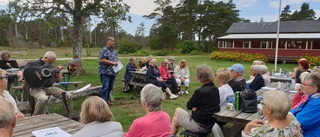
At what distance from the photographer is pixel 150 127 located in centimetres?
239

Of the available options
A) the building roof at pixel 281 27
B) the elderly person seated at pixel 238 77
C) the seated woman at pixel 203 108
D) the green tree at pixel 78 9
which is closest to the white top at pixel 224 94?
the seated woman at pixel 203 108

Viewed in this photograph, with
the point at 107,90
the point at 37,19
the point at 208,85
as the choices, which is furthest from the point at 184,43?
the point at 208,85

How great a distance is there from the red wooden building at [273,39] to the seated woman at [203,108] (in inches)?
850

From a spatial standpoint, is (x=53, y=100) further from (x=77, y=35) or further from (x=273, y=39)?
(x=273, y=39)

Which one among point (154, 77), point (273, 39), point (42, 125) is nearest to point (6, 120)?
point (42, 125)

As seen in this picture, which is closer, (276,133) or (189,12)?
(276,133)

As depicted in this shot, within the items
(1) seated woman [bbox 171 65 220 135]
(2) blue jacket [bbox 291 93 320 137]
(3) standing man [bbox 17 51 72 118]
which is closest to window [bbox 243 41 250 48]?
(3) standing man [bbox 17 51 72 118]

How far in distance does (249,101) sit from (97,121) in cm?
198

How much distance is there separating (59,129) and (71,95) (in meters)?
2.51

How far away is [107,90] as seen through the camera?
19.9ft

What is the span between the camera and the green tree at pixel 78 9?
394 inches

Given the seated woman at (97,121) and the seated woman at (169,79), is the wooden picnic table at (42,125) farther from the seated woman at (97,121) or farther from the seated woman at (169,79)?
the seated woman at (169,79)

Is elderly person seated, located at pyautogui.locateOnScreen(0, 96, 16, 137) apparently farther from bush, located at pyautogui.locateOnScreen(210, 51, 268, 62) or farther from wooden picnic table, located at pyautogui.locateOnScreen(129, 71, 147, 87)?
bush, located at pyautogui.locateOnScreen(210, 51, 268, 62)

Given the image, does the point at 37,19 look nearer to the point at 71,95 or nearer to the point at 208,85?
the point at 71,95
